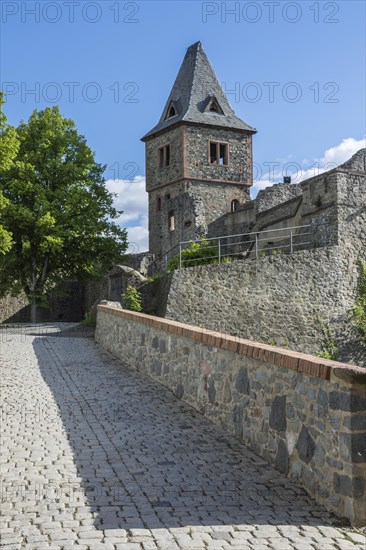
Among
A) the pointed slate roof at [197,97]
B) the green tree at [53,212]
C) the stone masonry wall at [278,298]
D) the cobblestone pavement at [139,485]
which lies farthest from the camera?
the pointed slate roof at [197,97]

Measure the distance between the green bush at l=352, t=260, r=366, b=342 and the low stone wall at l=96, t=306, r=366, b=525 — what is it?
1294cm

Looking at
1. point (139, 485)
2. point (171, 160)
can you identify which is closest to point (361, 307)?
point (139, 485)

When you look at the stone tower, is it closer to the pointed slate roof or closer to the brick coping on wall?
the pointed slate roof

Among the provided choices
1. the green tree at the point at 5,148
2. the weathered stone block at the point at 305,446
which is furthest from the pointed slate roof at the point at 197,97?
the weathered stone block at the point at 305,446

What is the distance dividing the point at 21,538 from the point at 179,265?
16493 millimetres

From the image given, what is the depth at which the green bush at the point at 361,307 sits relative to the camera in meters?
22.0

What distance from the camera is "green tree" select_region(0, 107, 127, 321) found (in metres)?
29.3

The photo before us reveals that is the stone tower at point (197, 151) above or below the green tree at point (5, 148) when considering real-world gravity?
above

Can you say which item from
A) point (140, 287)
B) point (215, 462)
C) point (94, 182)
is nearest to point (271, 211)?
point (94, 182)

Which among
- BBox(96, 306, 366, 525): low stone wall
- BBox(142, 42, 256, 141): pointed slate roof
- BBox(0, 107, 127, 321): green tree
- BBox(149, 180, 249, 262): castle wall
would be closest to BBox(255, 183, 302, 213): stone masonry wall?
BBox(149, 180, 249, 262): castle wall

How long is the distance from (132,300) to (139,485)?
52.5 ft

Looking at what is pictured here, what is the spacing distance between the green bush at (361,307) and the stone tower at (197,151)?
17118 mm

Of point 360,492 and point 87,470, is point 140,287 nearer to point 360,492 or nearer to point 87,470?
point 87,470

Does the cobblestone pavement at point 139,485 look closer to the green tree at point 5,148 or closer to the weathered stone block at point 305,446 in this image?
the weathered stone block at point 305,446
